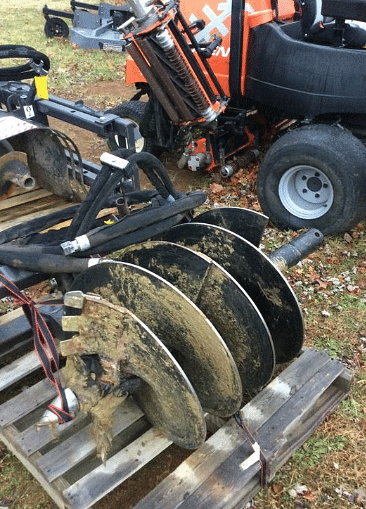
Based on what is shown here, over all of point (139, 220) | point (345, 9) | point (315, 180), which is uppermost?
point (345, 9)

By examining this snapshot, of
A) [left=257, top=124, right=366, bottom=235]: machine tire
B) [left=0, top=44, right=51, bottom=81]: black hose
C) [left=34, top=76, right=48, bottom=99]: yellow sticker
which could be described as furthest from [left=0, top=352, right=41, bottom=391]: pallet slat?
[left=257, top=124, right=366, bottom=235]: machine tire

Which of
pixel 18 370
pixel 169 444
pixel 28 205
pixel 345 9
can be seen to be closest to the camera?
pixel 169 444

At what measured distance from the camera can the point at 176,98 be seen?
14.4 ft

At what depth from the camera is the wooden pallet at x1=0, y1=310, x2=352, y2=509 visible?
229cm

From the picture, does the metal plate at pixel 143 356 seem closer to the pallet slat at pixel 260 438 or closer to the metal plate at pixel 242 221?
the pallet slat at pixel 260 438

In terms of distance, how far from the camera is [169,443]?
247 cm

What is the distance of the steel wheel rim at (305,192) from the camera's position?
14.1ft

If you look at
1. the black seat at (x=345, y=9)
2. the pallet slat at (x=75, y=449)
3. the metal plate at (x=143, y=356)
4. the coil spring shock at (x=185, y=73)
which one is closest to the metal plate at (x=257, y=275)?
the metal plate at (x=143, y=356)

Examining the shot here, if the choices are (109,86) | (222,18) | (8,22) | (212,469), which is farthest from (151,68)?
(8,22)

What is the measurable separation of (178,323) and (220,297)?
290 millimetres

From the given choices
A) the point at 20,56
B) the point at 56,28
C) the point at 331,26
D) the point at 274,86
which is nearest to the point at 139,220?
the point at 20,56

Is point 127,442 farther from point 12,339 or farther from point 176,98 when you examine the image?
point 176,98

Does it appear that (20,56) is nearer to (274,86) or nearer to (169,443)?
(274,86)

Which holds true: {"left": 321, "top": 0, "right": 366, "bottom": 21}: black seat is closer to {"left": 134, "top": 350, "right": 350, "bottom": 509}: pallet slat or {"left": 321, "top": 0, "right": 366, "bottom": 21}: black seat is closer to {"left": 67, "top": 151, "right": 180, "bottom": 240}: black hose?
{"left": 67, "top": 151, "right": 180, "bottom": 240}: black hose
